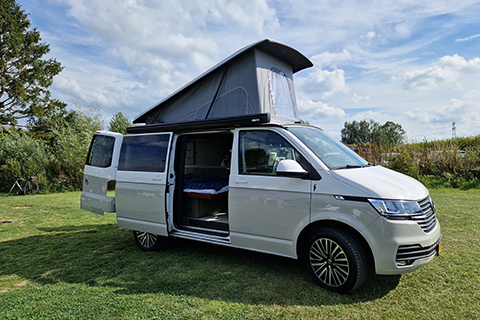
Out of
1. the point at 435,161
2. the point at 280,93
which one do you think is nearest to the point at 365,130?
the point at 435,161

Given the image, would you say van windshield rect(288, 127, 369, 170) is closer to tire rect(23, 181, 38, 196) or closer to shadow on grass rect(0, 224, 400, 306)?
shadow on grass rect(0, 224, 400, 306)

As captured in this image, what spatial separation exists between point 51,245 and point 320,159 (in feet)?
18.5

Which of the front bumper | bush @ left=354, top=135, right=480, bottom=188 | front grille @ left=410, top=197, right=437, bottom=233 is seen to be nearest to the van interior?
the front bumper

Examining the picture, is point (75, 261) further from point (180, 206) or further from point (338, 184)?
point (338, 184)

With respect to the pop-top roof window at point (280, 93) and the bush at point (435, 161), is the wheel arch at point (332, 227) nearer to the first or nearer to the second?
the pop-top roof window at point (280, 93)

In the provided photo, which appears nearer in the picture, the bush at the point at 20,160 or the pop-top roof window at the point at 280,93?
the pop-top roof window at the point at 280,93

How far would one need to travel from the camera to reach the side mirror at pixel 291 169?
12.0 feet

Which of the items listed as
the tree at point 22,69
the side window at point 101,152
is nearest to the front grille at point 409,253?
the side window at point 101,152

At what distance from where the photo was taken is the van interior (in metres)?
5.15

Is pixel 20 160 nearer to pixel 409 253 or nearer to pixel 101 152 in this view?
pixel 101 152

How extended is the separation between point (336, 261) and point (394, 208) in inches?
34.7

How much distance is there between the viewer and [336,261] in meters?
3.57

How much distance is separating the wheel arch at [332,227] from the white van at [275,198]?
12 mm

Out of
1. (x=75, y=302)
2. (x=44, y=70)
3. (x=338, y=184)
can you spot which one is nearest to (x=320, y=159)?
(x=338, y=184)
